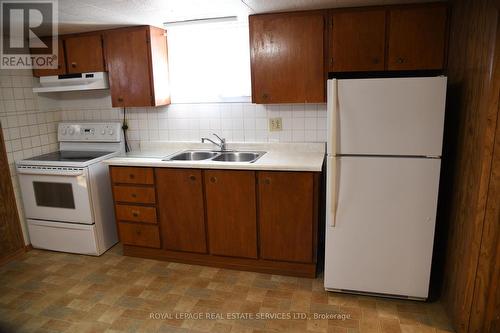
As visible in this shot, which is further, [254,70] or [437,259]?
[254,70]

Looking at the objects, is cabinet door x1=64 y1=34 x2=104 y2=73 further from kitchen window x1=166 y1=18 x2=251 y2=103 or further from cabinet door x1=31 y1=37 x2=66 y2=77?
kitchen window x1=166 y1=18 x2=251 y2=103

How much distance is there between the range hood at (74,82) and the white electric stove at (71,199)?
1.34 feet

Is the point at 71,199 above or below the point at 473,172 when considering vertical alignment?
below

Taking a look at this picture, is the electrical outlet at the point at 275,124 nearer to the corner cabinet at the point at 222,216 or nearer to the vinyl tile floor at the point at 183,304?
the corner cabinet at the point at 222,216

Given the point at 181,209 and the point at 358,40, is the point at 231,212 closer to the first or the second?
the point at 181,209

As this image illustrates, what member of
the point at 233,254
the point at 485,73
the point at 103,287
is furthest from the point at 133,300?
the point at 485,73

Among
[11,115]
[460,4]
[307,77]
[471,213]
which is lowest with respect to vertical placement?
[471,213]

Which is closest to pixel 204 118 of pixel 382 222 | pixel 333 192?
pixel 333 192

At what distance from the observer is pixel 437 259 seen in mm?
2494

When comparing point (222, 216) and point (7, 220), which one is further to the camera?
point (7, 220)

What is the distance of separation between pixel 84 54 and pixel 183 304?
7.58ft

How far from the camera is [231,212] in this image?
8.67 ft

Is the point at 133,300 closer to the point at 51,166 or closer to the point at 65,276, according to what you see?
the point at 65,276

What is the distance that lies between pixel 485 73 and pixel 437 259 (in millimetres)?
1394
